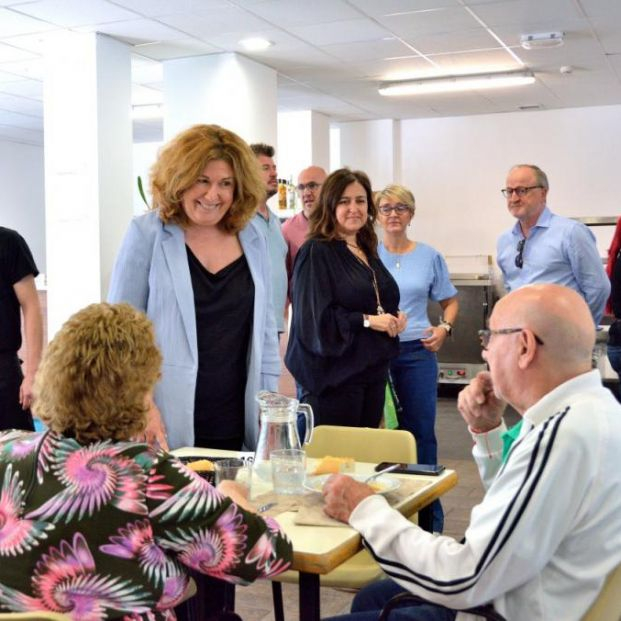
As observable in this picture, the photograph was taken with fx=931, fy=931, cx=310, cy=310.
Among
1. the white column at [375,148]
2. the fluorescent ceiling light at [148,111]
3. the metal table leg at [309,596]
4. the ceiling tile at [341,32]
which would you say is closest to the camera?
the metal table leg at [309,596]

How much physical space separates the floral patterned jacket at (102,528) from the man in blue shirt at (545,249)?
347 centimetres

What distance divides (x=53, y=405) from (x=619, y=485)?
0.94m

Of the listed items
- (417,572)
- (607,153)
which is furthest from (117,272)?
(607,153)

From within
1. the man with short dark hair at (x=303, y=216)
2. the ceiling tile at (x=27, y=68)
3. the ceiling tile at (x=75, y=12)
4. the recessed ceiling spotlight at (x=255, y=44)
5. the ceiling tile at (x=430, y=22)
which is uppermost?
the ceiling tile at (x=430, y=22)

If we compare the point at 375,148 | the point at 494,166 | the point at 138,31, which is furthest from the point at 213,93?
the point at 494,166

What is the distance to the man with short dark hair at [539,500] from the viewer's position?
1469 millimetres

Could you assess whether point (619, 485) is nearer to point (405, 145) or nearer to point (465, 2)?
point (465, 2)

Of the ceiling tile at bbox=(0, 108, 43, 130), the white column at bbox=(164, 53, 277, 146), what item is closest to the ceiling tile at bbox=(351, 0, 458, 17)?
the white column at bbox=(164, 53, 277, 146)

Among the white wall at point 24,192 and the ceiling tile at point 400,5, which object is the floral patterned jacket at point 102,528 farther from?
the white wall at point 24,192

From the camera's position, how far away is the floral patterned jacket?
4.93ft

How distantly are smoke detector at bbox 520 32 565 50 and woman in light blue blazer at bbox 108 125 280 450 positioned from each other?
13.8 feet

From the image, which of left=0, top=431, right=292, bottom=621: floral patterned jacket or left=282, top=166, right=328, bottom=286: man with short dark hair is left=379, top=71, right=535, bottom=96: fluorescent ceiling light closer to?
left=282, top=166, right=328, bottom=286: man with short dark hair

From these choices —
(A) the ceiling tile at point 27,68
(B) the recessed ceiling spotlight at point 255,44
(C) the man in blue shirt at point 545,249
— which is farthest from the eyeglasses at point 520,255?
(A) the ceiling tile at point 27,68

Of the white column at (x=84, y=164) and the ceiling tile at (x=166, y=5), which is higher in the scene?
the ceiling tile at (x=166, y=5)
